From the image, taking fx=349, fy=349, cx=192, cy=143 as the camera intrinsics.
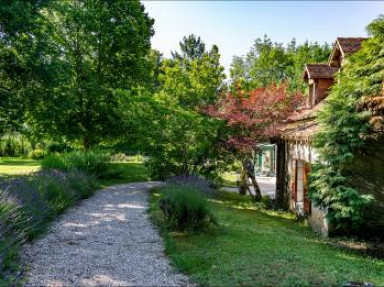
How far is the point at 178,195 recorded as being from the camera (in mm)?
8891

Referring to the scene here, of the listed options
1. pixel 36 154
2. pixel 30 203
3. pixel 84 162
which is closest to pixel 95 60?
pixel 84 162

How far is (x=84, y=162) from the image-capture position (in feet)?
53.8

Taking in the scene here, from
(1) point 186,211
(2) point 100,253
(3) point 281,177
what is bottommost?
(2) point 100,253

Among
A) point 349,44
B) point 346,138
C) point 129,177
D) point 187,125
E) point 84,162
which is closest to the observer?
point 346,138

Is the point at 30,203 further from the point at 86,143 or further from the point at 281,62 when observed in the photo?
the point at 281,62

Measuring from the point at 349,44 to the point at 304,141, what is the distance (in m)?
4.33

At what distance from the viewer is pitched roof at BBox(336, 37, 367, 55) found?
1250cm

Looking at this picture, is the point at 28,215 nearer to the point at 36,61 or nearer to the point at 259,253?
the point at 259,253

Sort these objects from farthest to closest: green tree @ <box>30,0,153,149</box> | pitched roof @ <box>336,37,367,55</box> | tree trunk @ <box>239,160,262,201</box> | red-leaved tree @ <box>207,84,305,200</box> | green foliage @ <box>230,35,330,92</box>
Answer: green foliage @ <box>230,35,330,92</box> < green tree @ <box>30,0,153,149</box> < tree trunk @ <box>239,160,262,201</box> < red-leaved tree @ <box>207,84,305,200</box> < pitched roof @ <box>336,37,367,55</box>

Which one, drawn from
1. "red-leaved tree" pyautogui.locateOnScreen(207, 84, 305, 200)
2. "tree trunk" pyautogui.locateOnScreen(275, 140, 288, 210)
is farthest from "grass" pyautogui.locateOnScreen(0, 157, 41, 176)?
"tree trunk" pyautogui.locateOnScreen(275, 140, 288, 210)

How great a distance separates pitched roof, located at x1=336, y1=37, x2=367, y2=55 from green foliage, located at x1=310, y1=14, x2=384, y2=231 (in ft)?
8.75

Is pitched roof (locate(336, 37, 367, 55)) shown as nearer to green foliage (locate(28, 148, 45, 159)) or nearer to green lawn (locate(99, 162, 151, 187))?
green lawn (locate(99, 162, 151, 187))

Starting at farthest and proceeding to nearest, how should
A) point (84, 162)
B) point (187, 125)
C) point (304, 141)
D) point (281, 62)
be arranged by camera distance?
point (281, 62), point (84, 162), point (187, 125), point (304, 141)

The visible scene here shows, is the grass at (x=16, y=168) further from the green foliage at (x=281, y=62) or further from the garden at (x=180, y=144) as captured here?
the green foliage at (x=281, y=62)
